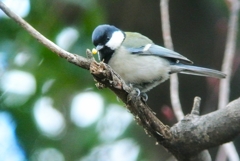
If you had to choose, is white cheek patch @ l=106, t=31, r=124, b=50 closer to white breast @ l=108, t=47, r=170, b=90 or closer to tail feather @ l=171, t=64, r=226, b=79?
white breast @ l=108, t=47, r=170, b=90

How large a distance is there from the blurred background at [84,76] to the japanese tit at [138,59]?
23 centimetres

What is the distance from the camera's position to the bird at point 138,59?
196cm

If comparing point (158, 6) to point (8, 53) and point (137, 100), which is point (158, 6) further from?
point (137, 100)

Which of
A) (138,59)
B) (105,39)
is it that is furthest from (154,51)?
(105,39)

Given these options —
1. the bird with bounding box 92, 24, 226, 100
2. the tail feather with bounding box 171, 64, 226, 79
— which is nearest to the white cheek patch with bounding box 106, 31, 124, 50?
the bird with bounding box 92, 24, 226, 100

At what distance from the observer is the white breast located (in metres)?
1.95

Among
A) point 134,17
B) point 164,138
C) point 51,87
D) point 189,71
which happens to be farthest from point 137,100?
point 134,17

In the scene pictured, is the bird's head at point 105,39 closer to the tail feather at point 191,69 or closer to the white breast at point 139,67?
the white breast at point 139,67

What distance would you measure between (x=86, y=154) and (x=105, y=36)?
2.05ft

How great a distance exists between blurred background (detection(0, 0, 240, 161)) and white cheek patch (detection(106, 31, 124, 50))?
206 mm

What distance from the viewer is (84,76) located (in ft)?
7.66

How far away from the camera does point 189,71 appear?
2.08 meters

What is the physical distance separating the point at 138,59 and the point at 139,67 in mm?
58

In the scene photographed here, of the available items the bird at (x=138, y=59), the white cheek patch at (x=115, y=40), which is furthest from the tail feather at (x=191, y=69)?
the white cheek patch at (x=115, y=40)
